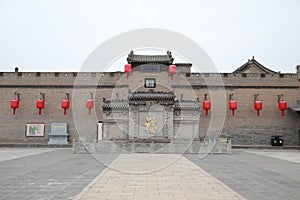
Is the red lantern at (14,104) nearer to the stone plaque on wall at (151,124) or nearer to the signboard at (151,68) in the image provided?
the stone plaque on wall at (151,124)

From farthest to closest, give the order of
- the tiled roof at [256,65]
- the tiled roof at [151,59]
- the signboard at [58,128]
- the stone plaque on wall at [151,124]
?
the tiled roof at [256,65] < the tiled roof at [151,59] < the signboard at [58,128] < the stone plaque on wall at [151,124]

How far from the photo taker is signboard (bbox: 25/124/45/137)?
23.7 metres

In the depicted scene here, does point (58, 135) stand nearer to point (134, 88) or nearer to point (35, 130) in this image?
point (35, 130)

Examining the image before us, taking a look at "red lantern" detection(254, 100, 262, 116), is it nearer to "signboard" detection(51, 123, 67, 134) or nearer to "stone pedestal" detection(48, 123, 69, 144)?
"stone pedestal" detection(48, 123, 69, 144)

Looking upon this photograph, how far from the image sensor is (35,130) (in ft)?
77.9

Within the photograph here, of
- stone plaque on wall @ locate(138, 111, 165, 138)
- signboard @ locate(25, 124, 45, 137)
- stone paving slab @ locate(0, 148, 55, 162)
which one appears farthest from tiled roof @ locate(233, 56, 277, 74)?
stone paving slab @ locate(0, 148, 55, 162)

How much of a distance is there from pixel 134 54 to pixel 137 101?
24.5 ft

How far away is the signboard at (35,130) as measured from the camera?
23.7 metres

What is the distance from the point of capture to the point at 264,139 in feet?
78.0

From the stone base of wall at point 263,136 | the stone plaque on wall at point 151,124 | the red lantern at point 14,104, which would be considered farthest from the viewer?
the stone base of wall at point 263,136

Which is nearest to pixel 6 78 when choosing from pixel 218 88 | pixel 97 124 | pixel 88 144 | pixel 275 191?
pixel 97 124

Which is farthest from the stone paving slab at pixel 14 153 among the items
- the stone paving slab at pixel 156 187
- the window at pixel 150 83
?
the window at pixel 150 83

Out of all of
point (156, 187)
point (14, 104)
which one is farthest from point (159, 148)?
point (14, 104)

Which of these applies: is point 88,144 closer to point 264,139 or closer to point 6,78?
point 6,78
